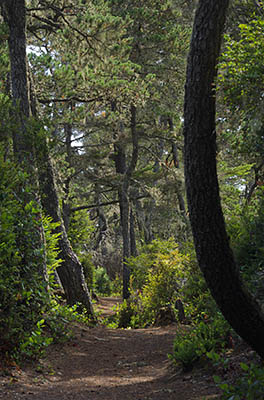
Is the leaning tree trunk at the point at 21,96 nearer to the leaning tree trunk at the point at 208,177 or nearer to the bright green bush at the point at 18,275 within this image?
the bright green bush at the point at 18,275

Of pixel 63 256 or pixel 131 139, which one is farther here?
pixel 131 139

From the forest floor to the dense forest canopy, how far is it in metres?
0.58

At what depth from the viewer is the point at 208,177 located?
11.5ft

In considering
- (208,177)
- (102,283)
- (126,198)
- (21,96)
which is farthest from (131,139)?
(208,177)

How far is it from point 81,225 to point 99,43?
9.95m

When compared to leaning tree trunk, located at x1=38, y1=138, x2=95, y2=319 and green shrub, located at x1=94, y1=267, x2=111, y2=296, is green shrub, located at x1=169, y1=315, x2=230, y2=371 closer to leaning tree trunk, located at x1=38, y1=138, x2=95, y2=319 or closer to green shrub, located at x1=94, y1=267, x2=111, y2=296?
leaning tree trunk, located at x1=38, y1=138, x2=95, y2=319

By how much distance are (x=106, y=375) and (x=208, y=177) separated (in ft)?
12.1

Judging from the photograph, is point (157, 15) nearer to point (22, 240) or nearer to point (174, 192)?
point (174, 192)

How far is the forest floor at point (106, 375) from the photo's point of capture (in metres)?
4.34

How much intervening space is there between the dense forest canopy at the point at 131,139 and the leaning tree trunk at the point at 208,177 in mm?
11

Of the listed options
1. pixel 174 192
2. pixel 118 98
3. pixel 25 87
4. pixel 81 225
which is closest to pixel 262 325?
pixel 25 87

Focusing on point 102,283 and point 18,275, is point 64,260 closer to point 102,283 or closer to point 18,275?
point 18,275

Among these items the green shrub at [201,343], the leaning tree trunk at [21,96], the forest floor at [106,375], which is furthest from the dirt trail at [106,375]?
the leaning tree trunk at [21,96]

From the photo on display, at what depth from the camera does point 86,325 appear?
9.26 meters
